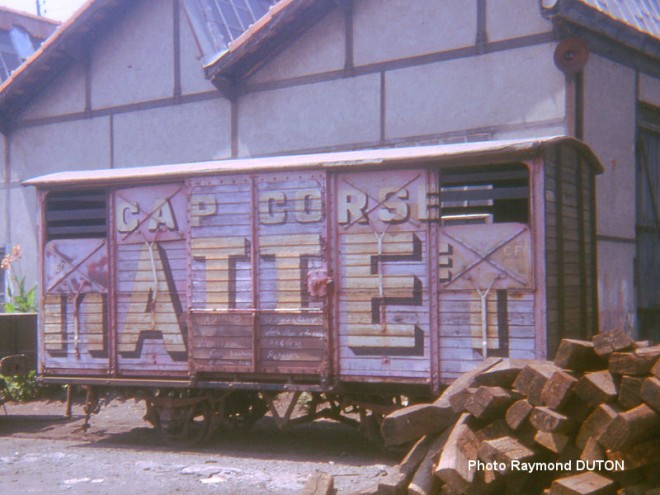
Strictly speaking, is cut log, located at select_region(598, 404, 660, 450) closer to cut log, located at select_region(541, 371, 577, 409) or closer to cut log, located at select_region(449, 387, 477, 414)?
cut log, located at select_region(541, 371, 577, 409)

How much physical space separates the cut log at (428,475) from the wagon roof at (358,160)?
9.73 ft

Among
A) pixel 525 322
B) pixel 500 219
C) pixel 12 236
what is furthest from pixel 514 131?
pixel 12 236

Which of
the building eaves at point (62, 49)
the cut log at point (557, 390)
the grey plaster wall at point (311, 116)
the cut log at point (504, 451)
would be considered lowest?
the cut log at point (504, 451)

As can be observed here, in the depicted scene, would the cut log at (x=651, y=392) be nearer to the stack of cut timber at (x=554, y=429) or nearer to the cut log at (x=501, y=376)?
the stack of cut timber at (x=554, y=429)

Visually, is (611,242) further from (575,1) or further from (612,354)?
(612,354)

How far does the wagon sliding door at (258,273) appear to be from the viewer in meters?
9.30

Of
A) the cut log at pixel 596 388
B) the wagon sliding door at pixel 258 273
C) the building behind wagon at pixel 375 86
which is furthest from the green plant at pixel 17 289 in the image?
the cut log at pixel 596 388

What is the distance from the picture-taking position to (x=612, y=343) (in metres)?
5.84

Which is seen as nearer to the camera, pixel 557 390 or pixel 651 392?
pixel 651 392

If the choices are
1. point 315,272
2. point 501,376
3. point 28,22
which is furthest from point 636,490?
point 28,22

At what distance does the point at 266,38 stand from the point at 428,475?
309 inches

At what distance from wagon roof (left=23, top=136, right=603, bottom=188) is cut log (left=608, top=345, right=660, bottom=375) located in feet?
9.96

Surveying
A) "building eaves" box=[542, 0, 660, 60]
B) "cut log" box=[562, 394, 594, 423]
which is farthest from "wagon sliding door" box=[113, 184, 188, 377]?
"cut log" box=[562, 394, 594, 423]

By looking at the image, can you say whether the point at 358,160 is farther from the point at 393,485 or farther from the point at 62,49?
the point at 62,49
